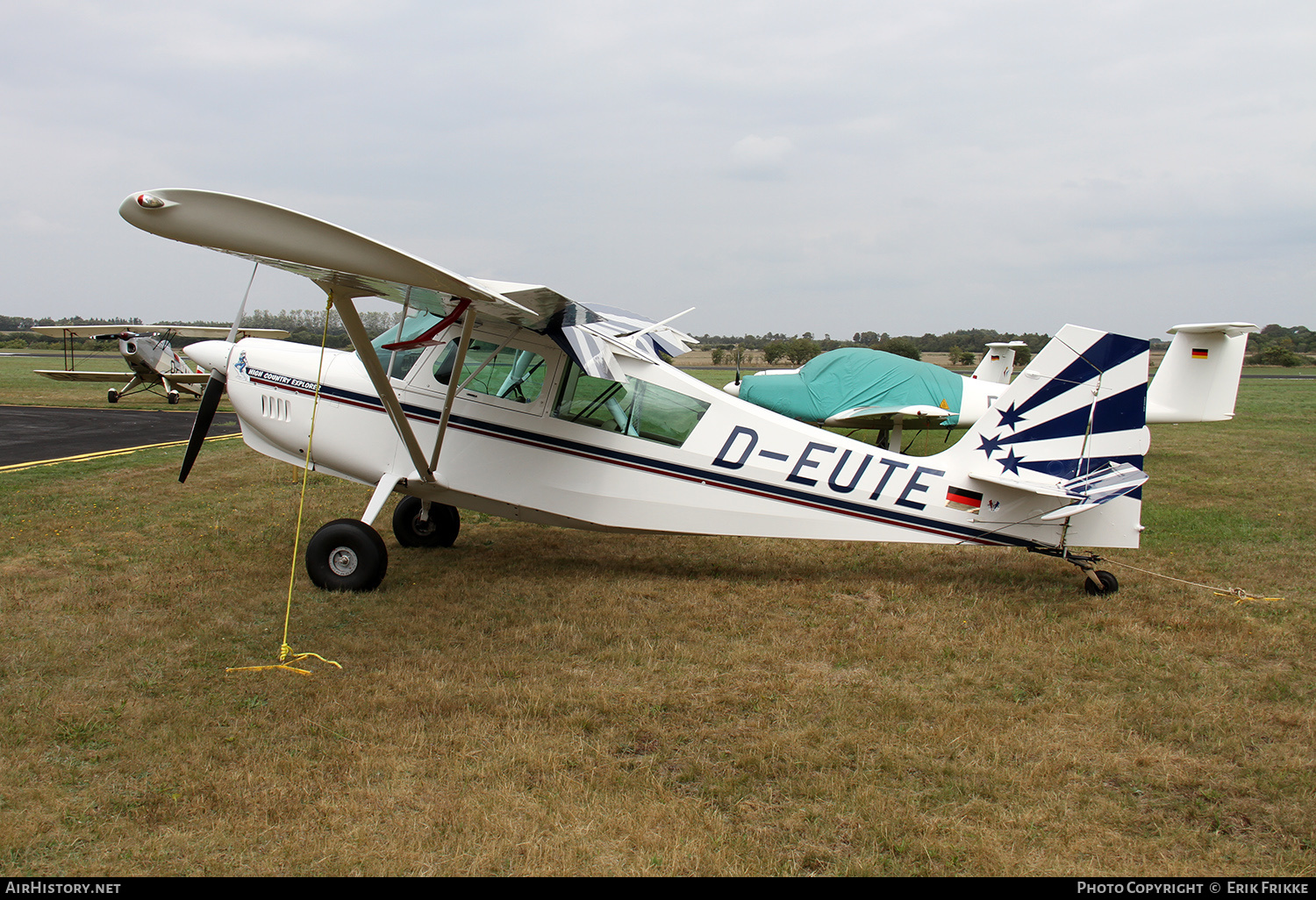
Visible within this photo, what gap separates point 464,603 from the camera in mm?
6141

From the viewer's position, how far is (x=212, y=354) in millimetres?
7328

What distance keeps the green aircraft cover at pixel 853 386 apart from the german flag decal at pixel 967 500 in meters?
9.07

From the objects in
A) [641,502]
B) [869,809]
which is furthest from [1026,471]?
[869,809]

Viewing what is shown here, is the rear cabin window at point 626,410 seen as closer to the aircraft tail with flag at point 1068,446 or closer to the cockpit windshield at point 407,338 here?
the cockpit windshield at point 407,338

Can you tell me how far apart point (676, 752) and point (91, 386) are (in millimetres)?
31855

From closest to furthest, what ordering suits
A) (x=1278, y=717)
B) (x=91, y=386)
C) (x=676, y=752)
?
(x=676, y=752)
(x=1278, y=717)
(x=91, y=386)

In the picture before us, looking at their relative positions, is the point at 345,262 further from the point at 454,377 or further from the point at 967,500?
the point at 967,500

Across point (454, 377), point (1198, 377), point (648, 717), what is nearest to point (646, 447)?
point (454, 377)

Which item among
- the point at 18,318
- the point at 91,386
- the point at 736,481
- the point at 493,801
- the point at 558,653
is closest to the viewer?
the point at 493,801

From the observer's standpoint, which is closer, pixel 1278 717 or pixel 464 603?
pixel 1278 717

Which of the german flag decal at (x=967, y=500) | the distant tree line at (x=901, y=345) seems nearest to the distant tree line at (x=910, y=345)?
the distant tree line at (x=901, y=345)

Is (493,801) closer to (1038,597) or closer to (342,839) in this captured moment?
(342,839)

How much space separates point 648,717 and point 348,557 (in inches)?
125

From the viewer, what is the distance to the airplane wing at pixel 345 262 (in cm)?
387
